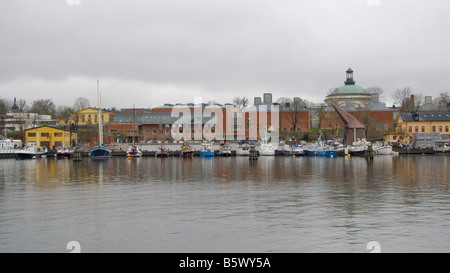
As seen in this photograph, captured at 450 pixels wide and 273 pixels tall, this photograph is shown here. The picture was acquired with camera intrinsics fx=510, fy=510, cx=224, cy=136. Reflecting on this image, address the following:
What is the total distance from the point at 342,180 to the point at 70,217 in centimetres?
2572

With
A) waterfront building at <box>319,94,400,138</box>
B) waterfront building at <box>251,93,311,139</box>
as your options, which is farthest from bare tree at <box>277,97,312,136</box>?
waterfront building at <box>319,94,400,138</box>

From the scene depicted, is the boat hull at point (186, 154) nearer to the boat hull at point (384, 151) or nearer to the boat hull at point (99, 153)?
the boat hull at point (99, 153)

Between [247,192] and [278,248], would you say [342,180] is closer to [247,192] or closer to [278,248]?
[247,192]

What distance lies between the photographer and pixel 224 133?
135500 mm

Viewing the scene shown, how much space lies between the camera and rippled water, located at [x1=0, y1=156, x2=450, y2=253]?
1959cm

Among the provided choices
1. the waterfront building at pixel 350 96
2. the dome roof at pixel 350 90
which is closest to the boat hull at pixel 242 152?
the waterfront building at pixel 350 96

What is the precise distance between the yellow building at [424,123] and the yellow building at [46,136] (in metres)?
78.1

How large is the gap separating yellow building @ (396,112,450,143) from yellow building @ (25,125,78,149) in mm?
78130

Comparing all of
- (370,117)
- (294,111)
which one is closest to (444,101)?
(370,117)

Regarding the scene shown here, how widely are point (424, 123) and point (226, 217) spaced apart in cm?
10365

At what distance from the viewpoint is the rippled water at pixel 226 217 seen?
19.6 m

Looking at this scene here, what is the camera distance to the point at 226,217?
2488cm

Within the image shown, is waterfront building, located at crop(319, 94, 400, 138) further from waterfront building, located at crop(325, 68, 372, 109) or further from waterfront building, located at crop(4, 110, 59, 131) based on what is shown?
A: waterfront building, located at crop(4, 110, 59, 131)

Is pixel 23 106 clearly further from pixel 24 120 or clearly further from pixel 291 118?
pixel 291 118
